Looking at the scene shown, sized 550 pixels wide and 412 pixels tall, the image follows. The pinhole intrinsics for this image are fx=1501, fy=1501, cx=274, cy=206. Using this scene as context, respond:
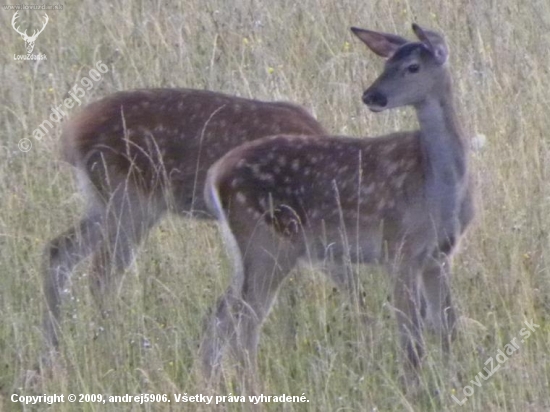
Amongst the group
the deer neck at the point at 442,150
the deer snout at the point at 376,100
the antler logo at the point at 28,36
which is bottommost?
the antler logo at the point at 28,36

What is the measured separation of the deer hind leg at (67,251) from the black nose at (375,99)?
4.32ft

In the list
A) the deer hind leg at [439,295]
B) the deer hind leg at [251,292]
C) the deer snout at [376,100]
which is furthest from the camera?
the deer snout at [376,100]

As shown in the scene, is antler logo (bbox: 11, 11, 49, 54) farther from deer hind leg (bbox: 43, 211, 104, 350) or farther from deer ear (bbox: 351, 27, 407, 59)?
deer ear (bbox: 351, 27, 407, 59)

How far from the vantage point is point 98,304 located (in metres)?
5.89

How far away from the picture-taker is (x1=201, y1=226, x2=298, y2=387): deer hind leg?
18.5 feet

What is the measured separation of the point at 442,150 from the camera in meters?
6.07

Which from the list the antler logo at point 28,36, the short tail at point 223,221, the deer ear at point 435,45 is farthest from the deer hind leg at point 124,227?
the antler logo at point 28,36

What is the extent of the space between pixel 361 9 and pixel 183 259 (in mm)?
3409

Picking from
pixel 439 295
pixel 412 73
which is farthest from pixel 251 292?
pixel 412 73

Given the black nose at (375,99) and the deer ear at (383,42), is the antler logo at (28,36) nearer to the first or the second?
the deer ear at (383,42)

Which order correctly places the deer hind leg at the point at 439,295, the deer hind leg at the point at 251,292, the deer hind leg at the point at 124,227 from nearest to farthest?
1. the deer hind leg at the point at 251,292
2. the deer hind leg at the point at 439,295
3. the deer hind leg at the point at 124,227

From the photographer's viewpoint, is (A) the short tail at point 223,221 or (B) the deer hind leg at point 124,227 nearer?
(A) the short tail at point 223,221

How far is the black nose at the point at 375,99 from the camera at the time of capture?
19.6ft

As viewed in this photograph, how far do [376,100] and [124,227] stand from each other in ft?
4.19
